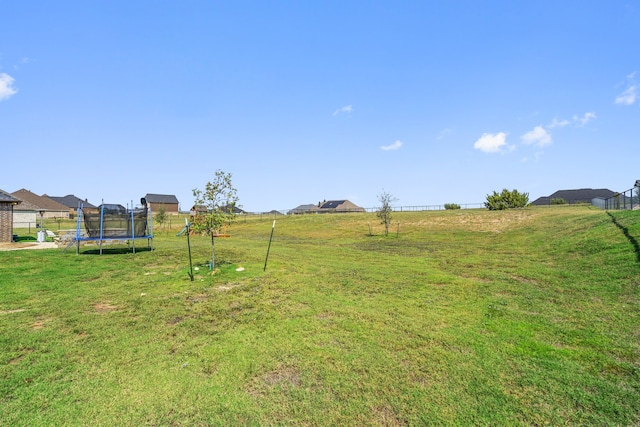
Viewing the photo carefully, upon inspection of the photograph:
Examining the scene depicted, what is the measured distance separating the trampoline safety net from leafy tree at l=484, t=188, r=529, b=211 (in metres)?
53.9

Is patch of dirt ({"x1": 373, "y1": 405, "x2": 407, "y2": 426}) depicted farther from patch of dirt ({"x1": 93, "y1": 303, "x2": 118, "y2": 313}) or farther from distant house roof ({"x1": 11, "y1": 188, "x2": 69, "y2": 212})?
distant house roof ({"x1": 11, "y1": 188, "x2": 69, "y2": 212})

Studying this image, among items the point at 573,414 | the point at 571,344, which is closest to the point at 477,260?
the point at 571,344

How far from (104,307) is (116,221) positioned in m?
11.2

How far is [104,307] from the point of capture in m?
7.16

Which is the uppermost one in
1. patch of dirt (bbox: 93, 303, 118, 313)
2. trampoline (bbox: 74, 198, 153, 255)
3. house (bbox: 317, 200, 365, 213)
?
house (bbox: 317, 200, 365, 213)

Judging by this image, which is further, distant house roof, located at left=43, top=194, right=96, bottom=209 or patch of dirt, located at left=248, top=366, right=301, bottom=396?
distant house roof, located at left=43, top=194, right=96, bottom=209

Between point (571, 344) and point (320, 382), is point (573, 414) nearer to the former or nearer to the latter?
point (571, 344)

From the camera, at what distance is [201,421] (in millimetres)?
3336

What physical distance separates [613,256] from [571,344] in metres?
7.66

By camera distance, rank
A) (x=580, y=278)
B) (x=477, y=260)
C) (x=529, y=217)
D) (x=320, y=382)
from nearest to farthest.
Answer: (x=320, y=382), (x=580, y=278), (x=477, y=260), (x=529, y=217)

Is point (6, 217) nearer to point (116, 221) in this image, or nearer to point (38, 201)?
point (116, 221)

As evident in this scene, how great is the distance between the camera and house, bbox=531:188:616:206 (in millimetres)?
78975

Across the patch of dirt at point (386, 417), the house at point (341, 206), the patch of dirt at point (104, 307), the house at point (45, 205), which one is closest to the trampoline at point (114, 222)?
the patch of dirt at point (104, 307)

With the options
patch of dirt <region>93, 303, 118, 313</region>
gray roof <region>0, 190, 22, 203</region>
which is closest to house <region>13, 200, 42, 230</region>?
gray roof <region>0, 190, 22, 203</region>
